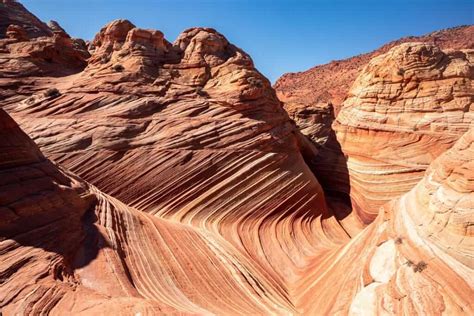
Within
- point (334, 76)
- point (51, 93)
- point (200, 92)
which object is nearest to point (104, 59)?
point (51, 93)

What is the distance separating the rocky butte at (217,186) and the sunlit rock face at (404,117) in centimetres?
5

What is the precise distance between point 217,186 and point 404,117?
6.90 metres

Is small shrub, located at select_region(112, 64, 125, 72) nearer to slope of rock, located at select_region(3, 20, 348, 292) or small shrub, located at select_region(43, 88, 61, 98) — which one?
slope of rock, located at select_region(3, 20, 348, 292)

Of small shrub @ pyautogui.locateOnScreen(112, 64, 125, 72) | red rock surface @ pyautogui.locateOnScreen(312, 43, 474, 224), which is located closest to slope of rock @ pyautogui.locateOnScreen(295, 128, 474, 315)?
red rock surface @ pyautogui.locateOnScreen(312, 43, 474, 224)

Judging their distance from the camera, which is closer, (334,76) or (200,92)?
(200,92)

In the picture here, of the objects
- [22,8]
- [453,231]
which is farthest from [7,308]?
[22,8]

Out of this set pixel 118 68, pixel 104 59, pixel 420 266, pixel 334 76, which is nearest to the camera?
pixel 420 266

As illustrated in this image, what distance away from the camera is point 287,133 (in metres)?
12.4

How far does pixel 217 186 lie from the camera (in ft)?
32.6

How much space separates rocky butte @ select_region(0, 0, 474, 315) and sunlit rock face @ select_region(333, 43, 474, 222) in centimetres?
5

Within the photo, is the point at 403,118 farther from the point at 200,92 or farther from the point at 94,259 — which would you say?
the point at 94,259

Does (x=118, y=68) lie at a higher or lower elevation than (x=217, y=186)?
higher

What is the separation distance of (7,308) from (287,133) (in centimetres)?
1031

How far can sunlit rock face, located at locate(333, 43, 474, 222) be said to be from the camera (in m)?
9.91
